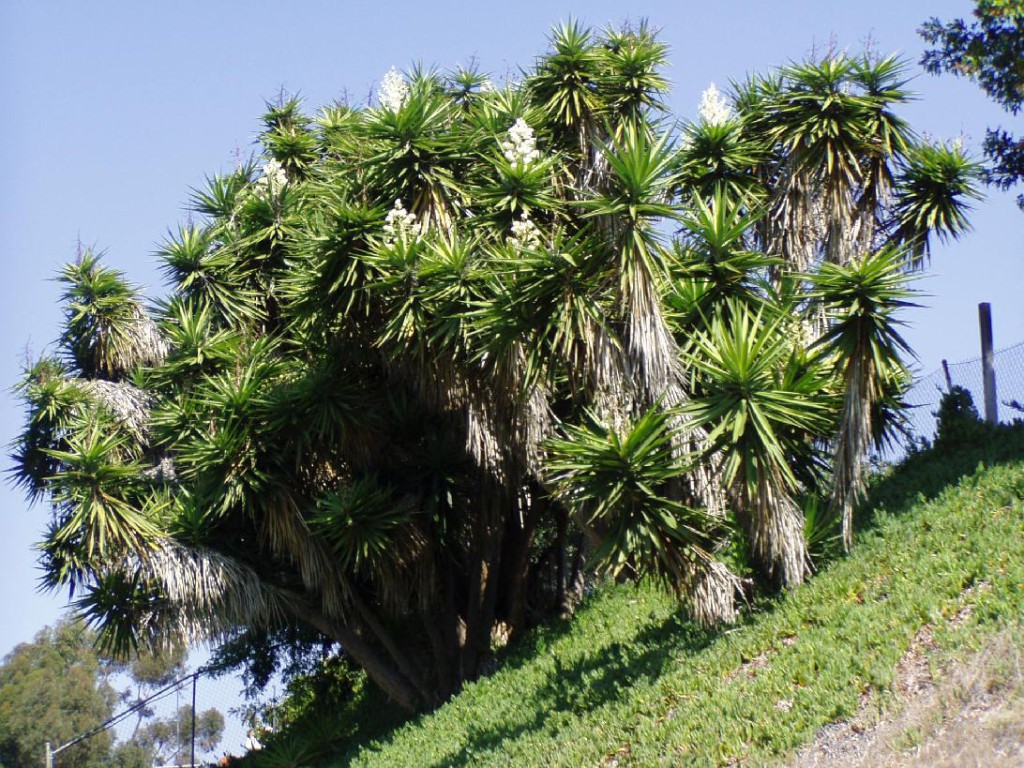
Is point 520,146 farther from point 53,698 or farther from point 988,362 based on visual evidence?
point 53,698

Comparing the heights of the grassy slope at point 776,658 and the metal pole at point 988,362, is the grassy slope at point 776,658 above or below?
below

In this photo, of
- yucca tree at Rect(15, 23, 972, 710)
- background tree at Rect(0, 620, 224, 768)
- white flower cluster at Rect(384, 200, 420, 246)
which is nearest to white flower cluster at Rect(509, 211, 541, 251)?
yucca tree at Rect(15, 23, 972, 710)

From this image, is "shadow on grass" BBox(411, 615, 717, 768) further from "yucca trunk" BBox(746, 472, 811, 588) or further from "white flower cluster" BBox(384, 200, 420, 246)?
"white flower cluster" BBox(384, 200, 420, 246)

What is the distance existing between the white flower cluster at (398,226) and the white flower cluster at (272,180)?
3.90 m

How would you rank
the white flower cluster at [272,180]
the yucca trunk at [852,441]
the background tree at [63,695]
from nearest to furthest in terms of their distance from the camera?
1. the yucca trunk at [852,441]
2. the white flower cluster at [272,180]
3. the background tree at [63,695]

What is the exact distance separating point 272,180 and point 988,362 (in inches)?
360

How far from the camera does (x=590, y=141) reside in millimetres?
12969

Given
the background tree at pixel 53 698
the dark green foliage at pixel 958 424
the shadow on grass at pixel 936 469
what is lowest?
A: the shadow on grass at pixel 936 469

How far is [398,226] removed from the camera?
12.1 m

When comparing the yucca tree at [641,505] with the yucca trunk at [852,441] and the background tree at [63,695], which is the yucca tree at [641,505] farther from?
the background tree at [63,695]

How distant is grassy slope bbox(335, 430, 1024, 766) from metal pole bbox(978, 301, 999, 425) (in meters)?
0.56

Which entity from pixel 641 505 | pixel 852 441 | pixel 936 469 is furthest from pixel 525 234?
pixel 936 469

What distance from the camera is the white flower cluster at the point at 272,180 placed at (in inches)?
617

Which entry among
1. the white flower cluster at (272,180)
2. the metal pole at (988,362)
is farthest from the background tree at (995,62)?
the white flower cluster at (272,180)
